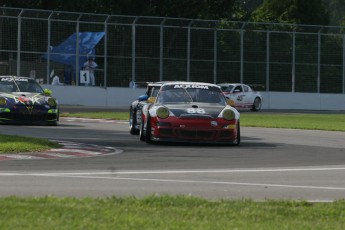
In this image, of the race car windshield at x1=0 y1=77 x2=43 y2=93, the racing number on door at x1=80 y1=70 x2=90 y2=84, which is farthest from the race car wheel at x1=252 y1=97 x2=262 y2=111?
the race car windshield at x1=0 y1=77 x2=43 y2=93

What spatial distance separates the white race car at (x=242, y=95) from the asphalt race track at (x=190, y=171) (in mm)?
25590

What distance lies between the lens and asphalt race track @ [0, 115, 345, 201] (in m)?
11.8

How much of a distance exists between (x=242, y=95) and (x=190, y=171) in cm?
3446

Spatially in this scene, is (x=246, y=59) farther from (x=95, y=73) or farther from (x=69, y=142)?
(x=69, y=142)

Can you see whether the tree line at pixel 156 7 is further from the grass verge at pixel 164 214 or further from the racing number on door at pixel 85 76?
the grass verge at pixel 164 214

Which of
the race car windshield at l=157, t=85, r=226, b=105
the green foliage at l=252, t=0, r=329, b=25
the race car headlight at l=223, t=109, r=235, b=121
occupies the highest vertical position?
the green foliage at l=252, t=0, r=329, b=25

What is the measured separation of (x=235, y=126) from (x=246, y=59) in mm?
31359

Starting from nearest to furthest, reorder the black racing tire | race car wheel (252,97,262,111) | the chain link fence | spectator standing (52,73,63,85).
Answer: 1. the black racing tire
2. the chain link fence
3. spectator standing (52,73,63,85)
4. race car wheel (252,97,262,111)

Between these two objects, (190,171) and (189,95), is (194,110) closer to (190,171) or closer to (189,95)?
(189,95)

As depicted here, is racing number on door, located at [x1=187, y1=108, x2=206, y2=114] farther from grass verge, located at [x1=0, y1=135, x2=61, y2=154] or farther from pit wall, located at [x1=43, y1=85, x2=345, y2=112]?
pit wall, located at [x1=43, y1=85, x2=345, y2=112]

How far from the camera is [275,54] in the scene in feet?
172

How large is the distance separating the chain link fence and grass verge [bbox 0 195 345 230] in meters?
36.6

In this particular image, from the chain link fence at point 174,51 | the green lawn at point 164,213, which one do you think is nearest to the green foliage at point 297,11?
the chain link fence at point 174,51

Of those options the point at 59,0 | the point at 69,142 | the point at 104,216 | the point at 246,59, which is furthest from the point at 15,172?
the point at 59,0
